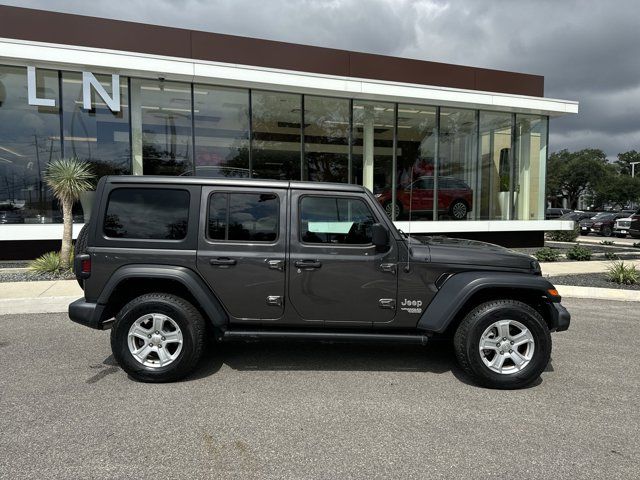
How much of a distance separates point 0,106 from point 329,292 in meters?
12.5

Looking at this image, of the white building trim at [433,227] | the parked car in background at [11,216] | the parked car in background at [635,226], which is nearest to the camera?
the white building trim at [433,227]

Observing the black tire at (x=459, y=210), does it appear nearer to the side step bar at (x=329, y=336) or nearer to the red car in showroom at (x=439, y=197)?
the red car in showroom at (x=439, y=197)

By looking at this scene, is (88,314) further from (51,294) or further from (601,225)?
(601,225)

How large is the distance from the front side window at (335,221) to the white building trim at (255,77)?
9.56 m

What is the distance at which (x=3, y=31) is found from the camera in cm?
1162

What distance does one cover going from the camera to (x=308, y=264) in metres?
4.04

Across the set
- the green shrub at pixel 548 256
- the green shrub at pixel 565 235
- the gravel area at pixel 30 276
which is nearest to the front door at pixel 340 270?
the gravel area at pixel 30 276

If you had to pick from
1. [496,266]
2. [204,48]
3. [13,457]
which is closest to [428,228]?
[204,48]

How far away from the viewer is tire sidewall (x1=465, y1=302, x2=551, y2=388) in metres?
3.92

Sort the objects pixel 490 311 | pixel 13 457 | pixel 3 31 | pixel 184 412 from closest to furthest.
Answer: pixel 13 457 → pixel 184 412 → pixel 490 311 → pixel 3 31

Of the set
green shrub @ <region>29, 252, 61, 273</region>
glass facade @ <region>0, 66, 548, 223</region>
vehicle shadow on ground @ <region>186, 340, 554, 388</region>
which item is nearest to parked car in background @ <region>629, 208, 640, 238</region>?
glass facade @ <region>0, 66, 548, 223</region>

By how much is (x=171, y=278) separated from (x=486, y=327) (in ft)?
9.69

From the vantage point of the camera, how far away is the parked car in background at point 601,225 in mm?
→ 27766

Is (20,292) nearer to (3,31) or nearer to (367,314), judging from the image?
(367,314)
